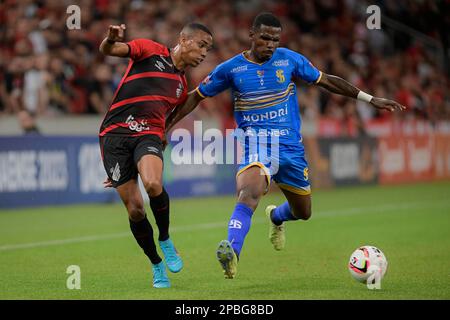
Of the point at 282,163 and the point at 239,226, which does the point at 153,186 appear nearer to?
the point at 239,226

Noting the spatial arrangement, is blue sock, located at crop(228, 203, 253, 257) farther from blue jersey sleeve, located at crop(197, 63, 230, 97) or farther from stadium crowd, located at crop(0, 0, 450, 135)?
stadium crowd, located at crop(0, 0, 450, 135)

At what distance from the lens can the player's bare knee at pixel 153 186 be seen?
768cm

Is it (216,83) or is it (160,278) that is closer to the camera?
(160,278)

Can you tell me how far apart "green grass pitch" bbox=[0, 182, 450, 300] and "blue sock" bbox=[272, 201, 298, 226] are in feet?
1.54

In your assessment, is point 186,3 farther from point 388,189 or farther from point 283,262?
point 283,262

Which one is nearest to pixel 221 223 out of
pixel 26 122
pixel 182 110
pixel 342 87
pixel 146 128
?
pixel 26 122

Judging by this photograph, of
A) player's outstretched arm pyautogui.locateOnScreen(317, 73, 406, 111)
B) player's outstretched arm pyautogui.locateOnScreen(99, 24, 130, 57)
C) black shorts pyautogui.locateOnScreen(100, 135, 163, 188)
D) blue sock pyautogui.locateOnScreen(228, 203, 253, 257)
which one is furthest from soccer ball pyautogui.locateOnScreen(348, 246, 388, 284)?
player's outstretched arm pyautogui.locateOnScreen(99, 24, 130, 57)

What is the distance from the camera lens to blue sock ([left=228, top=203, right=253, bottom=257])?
7.72 meters

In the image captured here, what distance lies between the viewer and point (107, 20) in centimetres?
1919

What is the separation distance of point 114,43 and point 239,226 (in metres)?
2.02

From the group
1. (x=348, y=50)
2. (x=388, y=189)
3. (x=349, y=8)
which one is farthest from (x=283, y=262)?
(x=349, y=8)

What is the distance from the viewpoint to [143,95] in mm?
8109

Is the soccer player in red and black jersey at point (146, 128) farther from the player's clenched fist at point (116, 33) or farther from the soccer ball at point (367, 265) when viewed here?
the soccer ball at point (367, 265)

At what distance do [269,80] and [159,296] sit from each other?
104 inches
